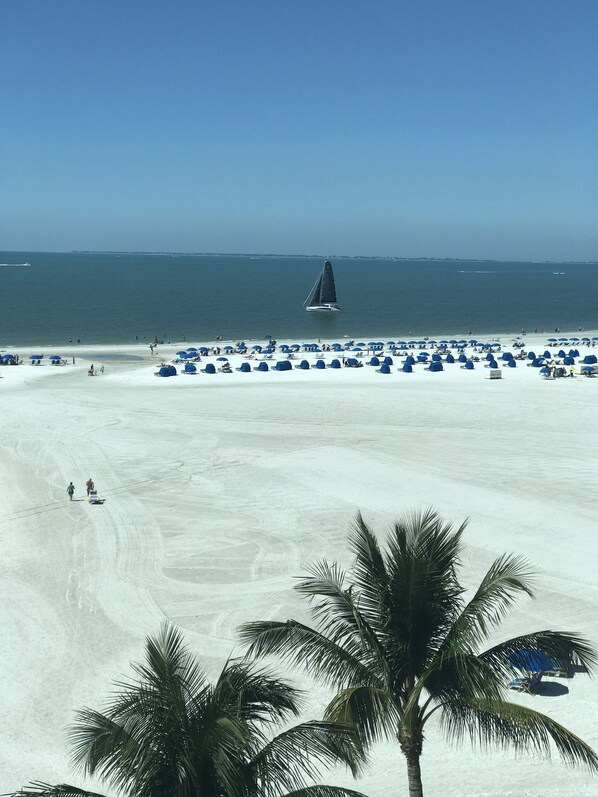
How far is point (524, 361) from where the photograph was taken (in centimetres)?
6291

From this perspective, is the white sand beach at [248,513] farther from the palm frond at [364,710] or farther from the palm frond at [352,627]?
the palm frond at [364,710]

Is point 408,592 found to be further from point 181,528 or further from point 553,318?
point 553,318

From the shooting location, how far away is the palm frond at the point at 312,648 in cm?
895

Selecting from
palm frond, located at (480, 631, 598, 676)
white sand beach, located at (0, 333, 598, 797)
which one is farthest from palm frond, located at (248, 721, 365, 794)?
white sand beach, located at (0, 333, 598, 797)

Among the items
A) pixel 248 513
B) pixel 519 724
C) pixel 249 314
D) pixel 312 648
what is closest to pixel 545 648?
pixel 519 724

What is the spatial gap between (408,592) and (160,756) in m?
3.01

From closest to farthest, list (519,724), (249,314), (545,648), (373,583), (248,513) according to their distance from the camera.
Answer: (519,724) < (545,648) < (373,583) < (248,513) < (249,314)

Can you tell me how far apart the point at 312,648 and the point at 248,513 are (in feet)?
57.1

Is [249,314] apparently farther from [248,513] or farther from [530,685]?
[530,685]

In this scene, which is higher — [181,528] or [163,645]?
[163,645]

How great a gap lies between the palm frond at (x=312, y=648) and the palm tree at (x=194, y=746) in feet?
3.42

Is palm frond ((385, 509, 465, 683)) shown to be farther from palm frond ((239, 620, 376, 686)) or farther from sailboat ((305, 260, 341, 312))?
sailboat ((305, 260, 341, 312))

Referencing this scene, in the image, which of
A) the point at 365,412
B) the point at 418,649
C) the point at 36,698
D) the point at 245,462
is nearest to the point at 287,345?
the point at 365,412

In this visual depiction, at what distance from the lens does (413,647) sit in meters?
8.91
